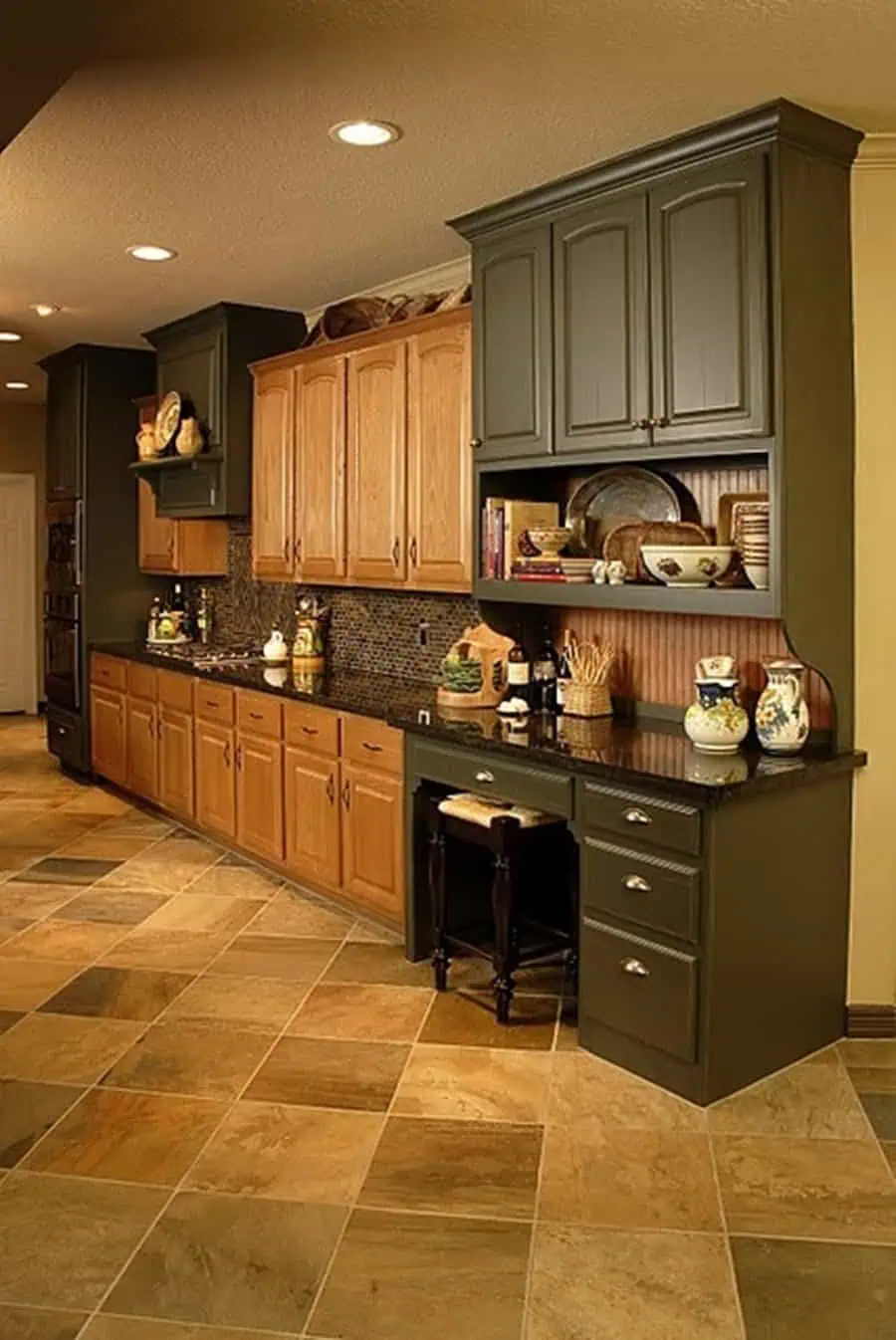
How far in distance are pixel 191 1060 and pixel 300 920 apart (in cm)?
128

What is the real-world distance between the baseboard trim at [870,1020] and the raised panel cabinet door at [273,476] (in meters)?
3.12

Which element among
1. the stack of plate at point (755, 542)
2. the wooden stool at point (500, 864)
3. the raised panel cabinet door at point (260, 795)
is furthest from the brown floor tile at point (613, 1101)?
the raised panel cabinet door at point (260, 795)

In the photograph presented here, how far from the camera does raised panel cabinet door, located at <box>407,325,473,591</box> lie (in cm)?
442

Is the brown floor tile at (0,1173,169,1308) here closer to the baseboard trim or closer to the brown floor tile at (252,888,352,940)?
the brown floor tile at (252,888,352,940)

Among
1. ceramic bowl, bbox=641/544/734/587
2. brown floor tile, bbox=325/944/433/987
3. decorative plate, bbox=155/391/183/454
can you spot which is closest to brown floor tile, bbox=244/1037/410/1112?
brown floor tile, bbox=325/944/433/987

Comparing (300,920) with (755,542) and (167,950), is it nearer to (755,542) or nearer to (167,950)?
(167,950)

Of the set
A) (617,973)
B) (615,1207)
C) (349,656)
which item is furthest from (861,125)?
(349,656)

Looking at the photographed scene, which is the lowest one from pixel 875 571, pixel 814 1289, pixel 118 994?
pixel 814 1289

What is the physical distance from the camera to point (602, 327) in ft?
12.1

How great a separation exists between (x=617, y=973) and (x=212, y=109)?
2.53m

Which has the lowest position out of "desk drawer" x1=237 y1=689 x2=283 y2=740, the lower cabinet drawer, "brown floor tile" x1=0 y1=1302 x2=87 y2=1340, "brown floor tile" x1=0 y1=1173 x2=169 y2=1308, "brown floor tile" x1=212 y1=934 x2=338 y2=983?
"brown floor tile" x1=0 y1=1302 x2=87 y2=1340

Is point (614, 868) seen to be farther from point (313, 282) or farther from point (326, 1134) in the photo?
point (313, 282)

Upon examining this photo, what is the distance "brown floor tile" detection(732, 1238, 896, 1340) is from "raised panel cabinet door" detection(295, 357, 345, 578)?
11.0 feet

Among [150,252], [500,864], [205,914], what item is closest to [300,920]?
[205,914]
